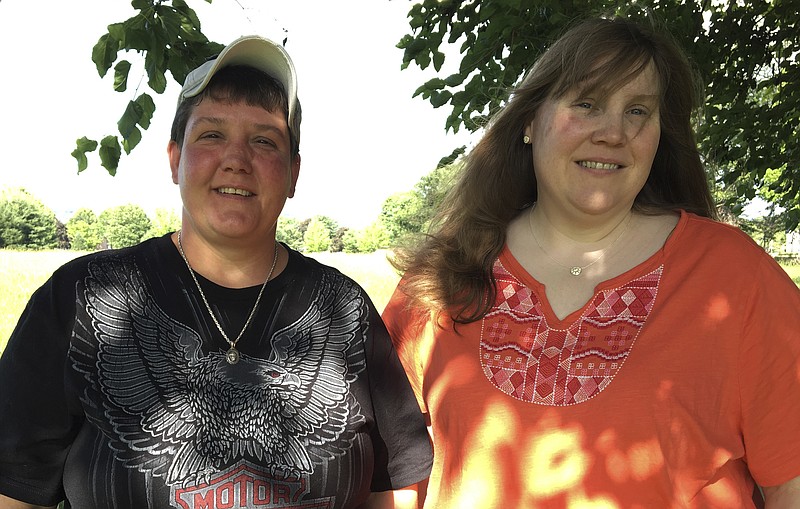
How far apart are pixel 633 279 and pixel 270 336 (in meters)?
1.16

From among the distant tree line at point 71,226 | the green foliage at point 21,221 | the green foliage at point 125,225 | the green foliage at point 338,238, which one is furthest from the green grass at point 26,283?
the green foliage at point 338,238

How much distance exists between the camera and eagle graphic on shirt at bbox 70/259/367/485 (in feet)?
6.38

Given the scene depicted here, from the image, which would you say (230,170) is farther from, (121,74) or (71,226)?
(71,226)

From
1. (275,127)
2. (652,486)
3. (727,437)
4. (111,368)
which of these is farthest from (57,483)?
(727,437)

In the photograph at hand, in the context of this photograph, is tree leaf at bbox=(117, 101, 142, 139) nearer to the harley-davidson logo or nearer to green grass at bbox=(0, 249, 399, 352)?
green grass at bbox=(0, 249, 399, 352)

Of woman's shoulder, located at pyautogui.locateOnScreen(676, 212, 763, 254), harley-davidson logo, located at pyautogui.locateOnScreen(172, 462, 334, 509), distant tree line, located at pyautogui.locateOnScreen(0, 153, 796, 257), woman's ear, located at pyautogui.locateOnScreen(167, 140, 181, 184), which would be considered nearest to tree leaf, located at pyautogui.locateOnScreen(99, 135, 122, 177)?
woman's ear, located at pyautogui.locateOnScreen(167, 140, 181, 184)

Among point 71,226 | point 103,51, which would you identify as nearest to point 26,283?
point 103,51

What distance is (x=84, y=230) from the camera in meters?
101

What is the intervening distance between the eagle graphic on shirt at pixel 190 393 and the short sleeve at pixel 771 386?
113 centimetres

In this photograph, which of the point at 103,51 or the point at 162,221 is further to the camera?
the point at 162,221

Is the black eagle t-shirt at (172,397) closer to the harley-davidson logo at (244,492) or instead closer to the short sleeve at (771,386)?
the harley-davidson logo at (244,492)

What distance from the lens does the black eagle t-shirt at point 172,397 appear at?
193cm

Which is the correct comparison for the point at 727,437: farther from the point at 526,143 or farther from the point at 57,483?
the point at 57,483

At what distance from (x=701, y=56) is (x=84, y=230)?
346 ft
